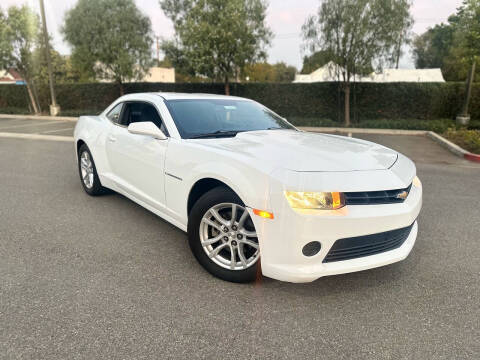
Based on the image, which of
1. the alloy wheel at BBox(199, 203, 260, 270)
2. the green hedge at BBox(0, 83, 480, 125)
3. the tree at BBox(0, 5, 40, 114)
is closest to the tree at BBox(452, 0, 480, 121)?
the green hedge at BBox(0, 83, 480, 125)

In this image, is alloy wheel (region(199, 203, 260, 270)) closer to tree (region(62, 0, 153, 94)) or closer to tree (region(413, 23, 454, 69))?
tree (region(62, 0, 153, 94))

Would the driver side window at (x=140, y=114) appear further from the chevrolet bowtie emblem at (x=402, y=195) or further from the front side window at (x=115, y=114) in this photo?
the chevrolet bowtie emblem at (x=402, y=195)

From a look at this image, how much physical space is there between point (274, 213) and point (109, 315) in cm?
136

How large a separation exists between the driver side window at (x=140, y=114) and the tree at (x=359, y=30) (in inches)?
534

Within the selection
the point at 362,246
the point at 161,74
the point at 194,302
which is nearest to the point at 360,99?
the point at 362,246

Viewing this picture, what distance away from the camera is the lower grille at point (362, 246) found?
2.60 metres

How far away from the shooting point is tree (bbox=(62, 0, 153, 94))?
20875mm

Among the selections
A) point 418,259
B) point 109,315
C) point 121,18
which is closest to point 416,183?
point 418,259

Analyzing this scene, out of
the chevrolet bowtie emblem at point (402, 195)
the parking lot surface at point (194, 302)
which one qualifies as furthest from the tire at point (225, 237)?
the chevrolet bowtie emblem at point (402, 195)

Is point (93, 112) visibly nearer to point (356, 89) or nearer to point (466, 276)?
point (356, 89)

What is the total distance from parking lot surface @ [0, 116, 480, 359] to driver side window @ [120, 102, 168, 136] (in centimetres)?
122

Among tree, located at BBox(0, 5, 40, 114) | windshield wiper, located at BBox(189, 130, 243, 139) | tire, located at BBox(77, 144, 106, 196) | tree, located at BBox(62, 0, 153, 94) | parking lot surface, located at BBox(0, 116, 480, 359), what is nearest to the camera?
parking lot surface, located at BBox(0, 116, 480, 359)

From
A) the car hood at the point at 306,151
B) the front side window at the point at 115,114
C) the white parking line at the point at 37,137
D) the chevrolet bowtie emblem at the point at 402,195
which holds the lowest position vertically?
the white parking line at the point at 37,137

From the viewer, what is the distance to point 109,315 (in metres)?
2.58
